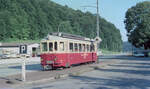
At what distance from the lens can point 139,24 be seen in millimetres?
61438

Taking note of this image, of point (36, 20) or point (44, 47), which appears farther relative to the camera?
point (36, 20)

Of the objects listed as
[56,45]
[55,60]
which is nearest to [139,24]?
[56,45]

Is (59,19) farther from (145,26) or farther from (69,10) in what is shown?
(145,26)

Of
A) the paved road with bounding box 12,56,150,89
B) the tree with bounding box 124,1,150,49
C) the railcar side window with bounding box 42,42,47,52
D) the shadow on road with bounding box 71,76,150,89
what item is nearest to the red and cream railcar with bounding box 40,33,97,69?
the railcar side window with bounding box 42,42,47,52

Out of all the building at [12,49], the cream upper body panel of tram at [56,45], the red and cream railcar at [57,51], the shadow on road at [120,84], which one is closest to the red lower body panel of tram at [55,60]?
the red and cream railcar at [57,51]

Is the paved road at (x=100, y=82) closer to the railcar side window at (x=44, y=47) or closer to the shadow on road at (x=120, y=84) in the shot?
the shadow on road at (x=120, y=84)

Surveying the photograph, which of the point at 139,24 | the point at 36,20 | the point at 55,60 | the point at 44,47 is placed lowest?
the point at 55,60

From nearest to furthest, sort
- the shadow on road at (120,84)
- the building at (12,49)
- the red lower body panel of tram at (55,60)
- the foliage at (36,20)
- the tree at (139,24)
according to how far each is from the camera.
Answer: the shadow on road at (120,84), the red lower body panel of tram at (55,60), the building at (12,49), the tree at (139,24), the foliage at (36,20)

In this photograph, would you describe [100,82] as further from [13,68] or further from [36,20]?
[36,20]

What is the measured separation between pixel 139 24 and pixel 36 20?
62337 millimetres

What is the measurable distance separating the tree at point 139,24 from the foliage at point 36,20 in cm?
2837

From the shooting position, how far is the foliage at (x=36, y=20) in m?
101

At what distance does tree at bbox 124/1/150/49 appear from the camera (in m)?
59.1

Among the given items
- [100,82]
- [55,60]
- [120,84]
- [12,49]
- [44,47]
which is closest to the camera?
[120,84]
